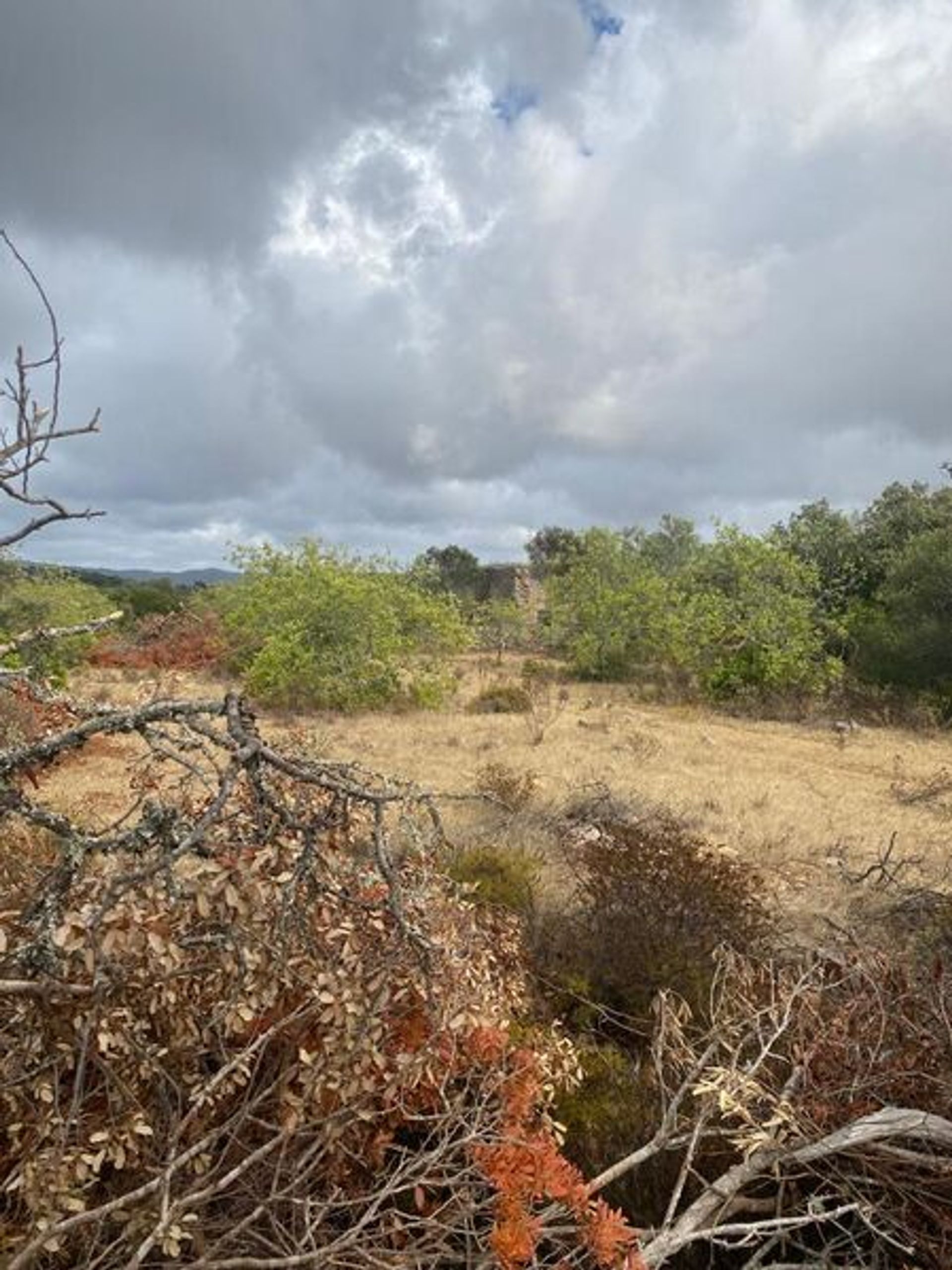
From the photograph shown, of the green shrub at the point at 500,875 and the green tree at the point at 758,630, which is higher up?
the green tree at the point at 758,630

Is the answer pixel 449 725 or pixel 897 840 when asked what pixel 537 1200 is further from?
pixel 449 725

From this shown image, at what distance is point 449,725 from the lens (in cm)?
1551

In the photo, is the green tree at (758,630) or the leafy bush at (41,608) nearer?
the green tree at (758,630)

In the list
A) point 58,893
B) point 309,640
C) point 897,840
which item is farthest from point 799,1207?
point 309,640

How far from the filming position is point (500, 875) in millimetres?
6895

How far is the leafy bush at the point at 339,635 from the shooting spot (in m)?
16.8

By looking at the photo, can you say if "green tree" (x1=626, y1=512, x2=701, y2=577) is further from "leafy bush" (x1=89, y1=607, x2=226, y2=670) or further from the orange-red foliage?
the orange-red foliage

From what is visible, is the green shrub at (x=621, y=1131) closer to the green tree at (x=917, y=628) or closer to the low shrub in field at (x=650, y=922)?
the low shrub in field at (x=650, y=922)

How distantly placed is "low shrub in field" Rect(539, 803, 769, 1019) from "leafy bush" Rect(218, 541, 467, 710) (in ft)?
33.6

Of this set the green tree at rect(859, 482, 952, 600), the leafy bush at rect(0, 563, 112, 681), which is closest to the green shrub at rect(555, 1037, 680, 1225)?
the leafy bush at rect(0, 563, 112, 681)

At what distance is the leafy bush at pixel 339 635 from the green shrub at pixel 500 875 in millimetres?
9705

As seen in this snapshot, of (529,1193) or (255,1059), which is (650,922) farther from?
(255,1059)

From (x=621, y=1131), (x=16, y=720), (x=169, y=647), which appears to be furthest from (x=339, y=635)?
(x=621, y=1131)

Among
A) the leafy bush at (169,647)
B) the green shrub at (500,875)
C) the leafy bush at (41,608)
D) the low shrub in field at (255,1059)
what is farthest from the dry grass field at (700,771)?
the leafy bush at (169,647)
